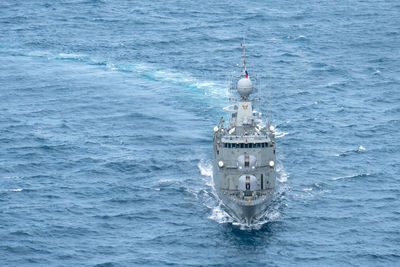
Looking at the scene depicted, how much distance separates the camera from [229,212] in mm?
114375

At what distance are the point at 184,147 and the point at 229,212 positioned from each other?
25193 millimetres

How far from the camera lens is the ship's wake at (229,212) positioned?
111750mm

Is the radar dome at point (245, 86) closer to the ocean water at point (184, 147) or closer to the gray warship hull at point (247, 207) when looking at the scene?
the ocean water at point (184, 147)

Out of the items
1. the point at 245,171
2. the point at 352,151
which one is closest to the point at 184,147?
the point at 245,171

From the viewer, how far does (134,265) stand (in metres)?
99.8

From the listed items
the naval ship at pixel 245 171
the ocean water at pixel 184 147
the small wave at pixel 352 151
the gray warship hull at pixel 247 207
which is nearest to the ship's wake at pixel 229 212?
the ocean water at pixel 184 147

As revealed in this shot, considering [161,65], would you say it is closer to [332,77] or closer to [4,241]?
[332,77]

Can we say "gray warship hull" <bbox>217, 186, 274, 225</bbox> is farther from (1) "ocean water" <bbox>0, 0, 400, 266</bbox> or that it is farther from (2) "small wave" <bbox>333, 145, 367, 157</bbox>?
(2) "small wave" <bbox>333, 145, 367, 157</bbox>

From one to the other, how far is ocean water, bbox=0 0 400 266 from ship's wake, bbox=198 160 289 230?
0.30 m

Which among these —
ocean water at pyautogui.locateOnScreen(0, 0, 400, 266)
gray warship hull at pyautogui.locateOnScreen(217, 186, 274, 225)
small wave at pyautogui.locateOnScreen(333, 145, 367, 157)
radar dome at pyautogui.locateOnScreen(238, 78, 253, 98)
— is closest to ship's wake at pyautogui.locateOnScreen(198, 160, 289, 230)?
ocean water at pyautogui.locateOnScreen(0, 0, 400, 266)

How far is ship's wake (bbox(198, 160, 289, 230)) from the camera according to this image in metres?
112

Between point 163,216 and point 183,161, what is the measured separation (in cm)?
2022

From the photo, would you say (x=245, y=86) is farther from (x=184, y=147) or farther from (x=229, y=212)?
(x=229, y=212)

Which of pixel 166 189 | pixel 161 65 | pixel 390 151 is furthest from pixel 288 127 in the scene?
pixel 161 65
